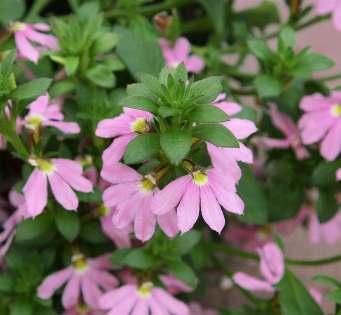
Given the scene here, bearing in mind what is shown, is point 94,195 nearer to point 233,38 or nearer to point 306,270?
point 233,38

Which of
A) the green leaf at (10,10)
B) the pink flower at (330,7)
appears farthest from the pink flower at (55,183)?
the pink flower at (330,7)

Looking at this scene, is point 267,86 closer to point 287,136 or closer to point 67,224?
point 287,136

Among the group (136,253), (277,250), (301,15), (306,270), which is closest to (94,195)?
(136,253)

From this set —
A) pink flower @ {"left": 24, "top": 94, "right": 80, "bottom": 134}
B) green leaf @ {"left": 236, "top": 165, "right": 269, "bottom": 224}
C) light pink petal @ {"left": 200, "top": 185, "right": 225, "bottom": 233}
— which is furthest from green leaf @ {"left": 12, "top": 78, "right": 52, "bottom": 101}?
green leaf @ {"left": 236, "top": 165, "right": 269, "bottom": 224}

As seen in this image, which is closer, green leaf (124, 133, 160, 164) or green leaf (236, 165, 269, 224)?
green leaf (124, 133, 160, 164)

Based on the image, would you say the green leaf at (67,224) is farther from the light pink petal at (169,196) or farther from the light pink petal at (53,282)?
the light pink petal at (169,196)

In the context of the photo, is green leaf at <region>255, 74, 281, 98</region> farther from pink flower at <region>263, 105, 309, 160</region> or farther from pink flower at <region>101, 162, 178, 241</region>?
pink flower at <region>101, 162, 178, 241</region>
